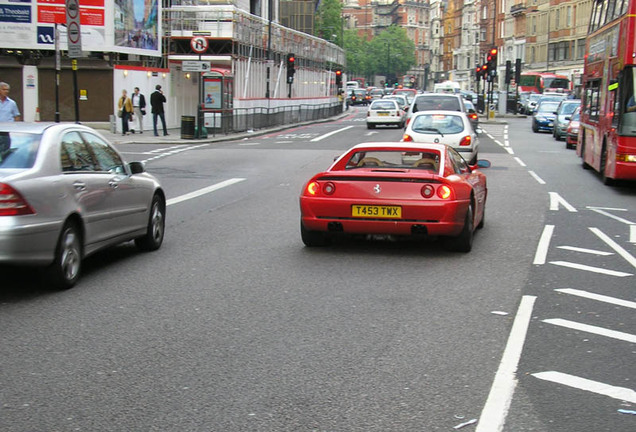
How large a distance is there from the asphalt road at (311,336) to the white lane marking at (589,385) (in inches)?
1.4

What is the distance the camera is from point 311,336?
20.6 ft

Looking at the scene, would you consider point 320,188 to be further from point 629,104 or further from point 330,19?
point 330,19

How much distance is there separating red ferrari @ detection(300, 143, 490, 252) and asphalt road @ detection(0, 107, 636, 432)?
306mm

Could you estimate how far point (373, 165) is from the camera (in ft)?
34.6

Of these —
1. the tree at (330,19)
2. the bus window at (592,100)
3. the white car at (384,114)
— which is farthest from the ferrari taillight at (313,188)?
the tree at (330,19)

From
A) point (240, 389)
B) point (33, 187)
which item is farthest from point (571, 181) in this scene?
point (240, 389)

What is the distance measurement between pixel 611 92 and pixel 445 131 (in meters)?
4.46

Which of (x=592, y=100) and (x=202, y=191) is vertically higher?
(x=592, y=100)

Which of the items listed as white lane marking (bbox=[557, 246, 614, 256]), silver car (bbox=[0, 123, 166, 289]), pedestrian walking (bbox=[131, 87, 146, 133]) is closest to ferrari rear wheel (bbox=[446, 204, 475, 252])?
white lane marking (bbox=[557, 246, 614, 256])

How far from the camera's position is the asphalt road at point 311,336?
15.4 feet

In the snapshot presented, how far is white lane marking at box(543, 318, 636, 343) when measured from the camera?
21.1 feet

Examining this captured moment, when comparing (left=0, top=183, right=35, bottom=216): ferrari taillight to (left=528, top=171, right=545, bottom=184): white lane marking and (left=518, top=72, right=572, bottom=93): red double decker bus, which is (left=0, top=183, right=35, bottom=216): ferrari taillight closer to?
(left=528, top=171, right=545, bottom=184): white lane marking

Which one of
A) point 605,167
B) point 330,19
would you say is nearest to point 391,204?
point 605,167

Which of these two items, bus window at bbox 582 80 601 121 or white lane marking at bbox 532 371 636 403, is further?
bus window at bbox 582 80 601 121
